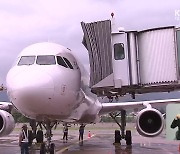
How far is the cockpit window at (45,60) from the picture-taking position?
1142 centimetres

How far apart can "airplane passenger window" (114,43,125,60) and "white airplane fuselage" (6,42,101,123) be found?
5.64ft

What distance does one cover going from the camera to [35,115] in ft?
36.8

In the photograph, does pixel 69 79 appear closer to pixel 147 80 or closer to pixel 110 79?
pixel 110 79

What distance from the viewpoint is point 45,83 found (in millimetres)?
10312

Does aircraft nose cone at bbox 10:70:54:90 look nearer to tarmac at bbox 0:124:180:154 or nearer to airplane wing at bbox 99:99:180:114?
tarmac at bbox 0:124:180:154

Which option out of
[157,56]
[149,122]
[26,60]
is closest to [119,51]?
[157,56]

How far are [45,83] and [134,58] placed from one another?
253 cm

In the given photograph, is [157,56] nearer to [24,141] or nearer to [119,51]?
[119,51]

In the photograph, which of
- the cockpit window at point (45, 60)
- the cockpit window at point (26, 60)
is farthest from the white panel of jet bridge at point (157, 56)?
the cockpit window at point (26, 60)

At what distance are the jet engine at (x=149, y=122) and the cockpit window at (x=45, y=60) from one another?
375cm

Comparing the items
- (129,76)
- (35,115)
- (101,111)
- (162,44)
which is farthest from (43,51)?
(101,111)

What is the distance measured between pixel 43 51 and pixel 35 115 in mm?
2128

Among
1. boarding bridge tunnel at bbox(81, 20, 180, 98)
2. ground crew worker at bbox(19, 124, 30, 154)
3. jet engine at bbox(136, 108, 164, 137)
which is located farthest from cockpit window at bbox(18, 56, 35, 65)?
jet engine at bbox(136, 108, 164, 137)

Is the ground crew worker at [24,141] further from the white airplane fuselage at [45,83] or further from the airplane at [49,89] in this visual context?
the white airplane fuselage at [45,83]
